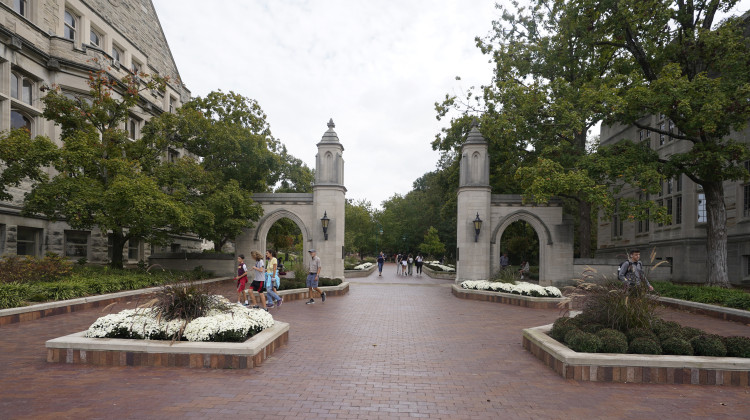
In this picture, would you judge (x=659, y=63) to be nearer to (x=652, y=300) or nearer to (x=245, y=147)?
(x=652, y=300)

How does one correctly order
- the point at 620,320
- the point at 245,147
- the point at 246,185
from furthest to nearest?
the point at 246,185 → the point at 245,147 → the point at 620,320

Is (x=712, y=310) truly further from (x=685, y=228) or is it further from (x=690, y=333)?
(x=685, y=228)

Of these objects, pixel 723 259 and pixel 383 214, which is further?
pixel 383 214

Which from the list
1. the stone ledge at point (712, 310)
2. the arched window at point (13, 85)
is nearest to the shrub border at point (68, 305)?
the arched window at point (13, 85)

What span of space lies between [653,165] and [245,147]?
1879cm

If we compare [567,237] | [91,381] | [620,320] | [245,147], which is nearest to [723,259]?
[567,237]

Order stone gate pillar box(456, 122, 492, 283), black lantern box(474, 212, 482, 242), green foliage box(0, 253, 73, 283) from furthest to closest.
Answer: stone gate pillar box(456, 122, 492, 283) < black lantern box(474, 212, 482, 242) < green foliage box(0, 253, 73, 283)

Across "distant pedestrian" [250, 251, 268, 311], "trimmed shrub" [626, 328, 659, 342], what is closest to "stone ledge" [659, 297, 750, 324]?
"trimmed shrub" [626, 328, 659, 342]

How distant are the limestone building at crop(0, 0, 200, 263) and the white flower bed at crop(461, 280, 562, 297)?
46.2ft

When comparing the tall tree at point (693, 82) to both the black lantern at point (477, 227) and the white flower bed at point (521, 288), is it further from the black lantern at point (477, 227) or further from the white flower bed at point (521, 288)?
the black lantern at point (477, 227)

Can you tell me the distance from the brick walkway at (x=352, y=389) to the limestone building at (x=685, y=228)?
13089 mm

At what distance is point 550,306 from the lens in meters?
14.9

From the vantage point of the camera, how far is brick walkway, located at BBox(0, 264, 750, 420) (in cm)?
518

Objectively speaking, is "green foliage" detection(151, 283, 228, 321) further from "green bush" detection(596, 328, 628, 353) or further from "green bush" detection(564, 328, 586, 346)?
"green bush" detection(596, 328, 628, 353)
